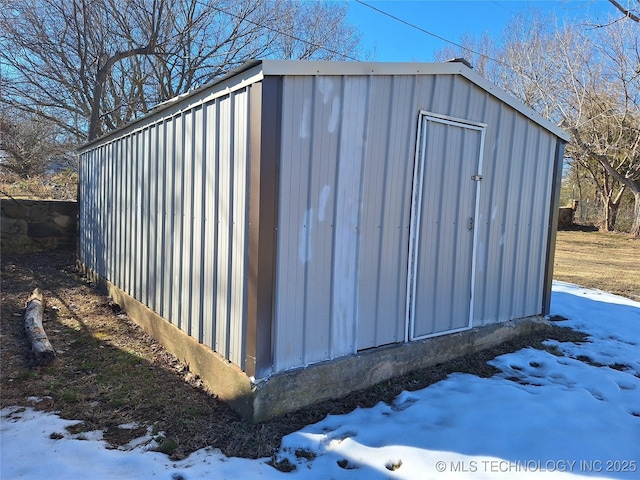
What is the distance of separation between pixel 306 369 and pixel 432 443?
887 millimetres

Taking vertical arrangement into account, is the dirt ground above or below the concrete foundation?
below

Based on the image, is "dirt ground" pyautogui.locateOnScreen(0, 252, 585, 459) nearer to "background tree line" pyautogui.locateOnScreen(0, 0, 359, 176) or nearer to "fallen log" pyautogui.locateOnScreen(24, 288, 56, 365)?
"fallen log" pyautogui.locateOnScreen(24, 288, 56, 365)

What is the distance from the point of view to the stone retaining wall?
26.6ft

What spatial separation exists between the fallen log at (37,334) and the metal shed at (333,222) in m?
0.89

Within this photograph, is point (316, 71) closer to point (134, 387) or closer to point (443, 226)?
point (443, 226)

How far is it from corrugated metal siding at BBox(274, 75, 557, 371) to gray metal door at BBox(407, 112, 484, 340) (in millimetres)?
100

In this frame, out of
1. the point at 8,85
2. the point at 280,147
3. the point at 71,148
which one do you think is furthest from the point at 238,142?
the point at 71,148

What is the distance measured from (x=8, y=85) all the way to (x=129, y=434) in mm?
12087

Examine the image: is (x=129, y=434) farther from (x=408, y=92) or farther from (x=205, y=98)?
(x=408, y=92)

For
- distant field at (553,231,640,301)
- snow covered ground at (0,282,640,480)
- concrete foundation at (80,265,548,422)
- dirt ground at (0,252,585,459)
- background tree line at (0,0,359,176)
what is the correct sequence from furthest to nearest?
background tree line at (0,0,359,176)
distant field at (553,231,640,301)
concrete foundation at (80,265,548,422)
dirt ground at (0,252,585,459)
snow covered ground at (0,282,640,480)

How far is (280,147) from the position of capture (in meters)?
2.63

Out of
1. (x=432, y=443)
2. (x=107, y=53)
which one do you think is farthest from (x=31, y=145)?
(x=432, y=443)

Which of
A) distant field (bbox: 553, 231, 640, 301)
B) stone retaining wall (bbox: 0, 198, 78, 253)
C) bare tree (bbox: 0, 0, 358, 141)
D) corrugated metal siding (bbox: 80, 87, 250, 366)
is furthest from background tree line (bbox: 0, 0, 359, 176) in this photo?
distant field (bbox: 553, 231, 640, 301)

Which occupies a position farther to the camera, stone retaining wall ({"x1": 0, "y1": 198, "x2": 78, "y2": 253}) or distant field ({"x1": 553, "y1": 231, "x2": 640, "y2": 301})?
stone retaining wall ({"x1": 0, "y1": 198, "x2": 78, "y2": 253})
